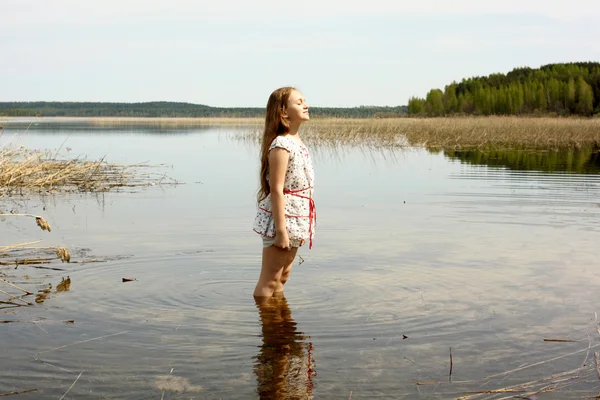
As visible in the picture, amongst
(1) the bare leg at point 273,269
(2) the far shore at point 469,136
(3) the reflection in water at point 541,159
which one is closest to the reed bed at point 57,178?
(1) the bare leg at point 273,269

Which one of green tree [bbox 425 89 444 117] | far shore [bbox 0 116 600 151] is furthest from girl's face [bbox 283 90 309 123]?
green tree [bbox 425 89 444 117]

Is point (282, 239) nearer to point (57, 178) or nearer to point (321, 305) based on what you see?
point (321, 305)

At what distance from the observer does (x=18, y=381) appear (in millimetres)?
4207

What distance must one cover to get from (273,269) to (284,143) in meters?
0.97

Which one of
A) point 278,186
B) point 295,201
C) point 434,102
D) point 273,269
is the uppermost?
point 434,102

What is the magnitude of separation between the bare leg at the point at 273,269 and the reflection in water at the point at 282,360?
0.17m

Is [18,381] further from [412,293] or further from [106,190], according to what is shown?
[106,190]

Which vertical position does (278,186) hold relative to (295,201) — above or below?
above

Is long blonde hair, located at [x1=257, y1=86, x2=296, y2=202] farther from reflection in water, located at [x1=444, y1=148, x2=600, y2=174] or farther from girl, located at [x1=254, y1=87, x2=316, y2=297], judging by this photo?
reflection in water, located at [x1=444, y1=148, x2=600, y2=174]

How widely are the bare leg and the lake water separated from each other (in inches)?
7.0

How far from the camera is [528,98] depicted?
91.1 metres

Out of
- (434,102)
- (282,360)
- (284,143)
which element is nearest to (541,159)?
(284,143)

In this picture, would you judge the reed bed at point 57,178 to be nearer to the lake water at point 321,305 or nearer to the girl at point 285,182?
the lake water at point 321,305

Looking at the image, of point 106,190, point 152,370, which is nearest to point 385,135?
point 106,190
